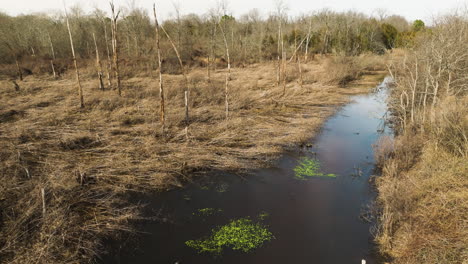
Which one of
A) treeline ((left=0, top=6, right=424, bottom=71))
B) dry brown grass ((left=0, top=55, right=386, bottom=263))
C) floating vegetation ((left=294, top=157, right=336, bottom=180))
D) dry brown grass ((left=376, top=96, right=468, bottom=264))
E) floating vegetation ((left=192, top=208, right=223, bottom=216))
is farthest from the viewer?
treeline ((left=0, top=6, right=424, bottom=71))

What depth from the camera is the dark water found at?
20.6 feet

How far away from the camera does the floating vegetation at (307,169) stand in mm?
9828

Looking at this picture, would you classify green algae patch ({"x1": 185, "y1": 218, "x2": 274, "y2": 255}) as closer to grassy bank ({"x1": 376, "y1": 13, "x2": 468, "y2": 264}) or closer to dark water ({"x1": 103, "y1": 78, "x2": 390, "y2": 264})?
dark water ({"x1": 103, "y1": 78, "x2": 390, "y2": 264})

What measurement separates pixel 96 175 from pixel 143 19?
30.7m

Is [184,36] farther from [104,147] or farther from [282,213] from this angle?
[282,213]

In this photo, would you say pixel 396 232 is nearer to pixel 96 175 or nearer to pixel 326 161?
pixel 326 161

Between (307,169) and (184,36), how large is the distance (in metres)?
26.9

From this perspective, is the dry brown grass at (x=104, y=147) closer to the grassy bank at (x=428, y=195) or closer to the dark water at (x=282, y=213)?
the dark water at (x=282, y=213)

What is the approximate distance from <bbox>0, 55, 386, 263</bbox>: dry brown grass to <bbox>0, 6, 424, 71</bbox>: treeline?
6.50 metres

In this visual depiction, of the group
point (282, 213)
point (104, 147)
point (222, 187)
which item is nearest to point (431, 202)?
point (282, 213)

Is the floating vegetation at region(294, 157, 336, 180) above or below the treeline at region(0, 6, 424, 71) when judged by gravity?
below

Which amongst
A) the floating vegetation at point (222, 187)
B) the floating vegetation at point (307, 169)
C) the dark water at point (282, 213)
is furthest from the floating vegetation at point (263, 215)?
the floating vegetation at point (307, 169)

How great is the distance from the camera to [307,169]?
10.2 m

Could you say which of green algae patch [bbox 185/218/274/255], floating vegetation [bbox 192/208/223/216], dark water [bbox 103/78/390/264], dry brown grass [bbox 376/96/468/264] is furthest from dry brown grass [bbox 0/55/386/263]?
dry brown grass [bbox 376/96/468/264]
